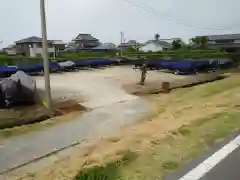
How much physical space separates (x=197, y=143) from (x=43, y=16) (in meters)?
10.7

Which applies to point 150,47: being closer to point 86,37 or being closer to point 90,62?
point 86,37

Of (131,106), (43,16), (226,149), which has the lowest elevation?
(131,106)

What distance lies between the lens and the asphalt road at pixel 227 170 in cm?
514

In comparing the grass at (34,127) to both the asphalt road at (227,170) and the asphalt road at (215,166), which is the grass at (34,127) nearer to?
the asphalt road at (215,166)

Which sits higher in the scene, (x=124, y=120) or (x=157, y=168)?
(x=157, y=168)

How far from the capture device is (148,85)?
27.6 m

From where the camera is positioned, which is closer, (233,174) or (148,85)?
(233,174)

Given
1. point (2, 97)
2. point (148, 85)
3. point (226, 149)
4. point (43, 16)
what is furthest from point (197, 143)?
point (148, 85)

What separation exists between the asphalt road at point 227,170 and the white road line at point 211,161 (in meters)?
0.08

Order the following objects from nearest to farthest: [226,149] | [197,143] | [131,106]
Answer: [226,149], [197,143], [131,106]

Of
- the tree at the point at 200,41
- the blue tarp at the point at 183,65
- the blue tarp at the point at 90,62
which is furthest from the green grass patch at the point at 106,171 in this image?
the tree at the point at 200,41

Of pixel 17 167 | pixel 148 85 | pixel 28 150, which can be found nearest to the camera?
pixel 17 167

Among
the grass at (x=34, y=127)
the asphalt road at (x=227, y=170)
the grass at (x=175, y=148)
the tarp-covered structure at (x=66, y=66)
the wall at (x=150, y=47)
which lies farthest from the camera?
the wall at (x=150, y=47)

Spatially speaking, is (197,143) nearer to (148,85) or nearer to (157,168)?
(157,168)
